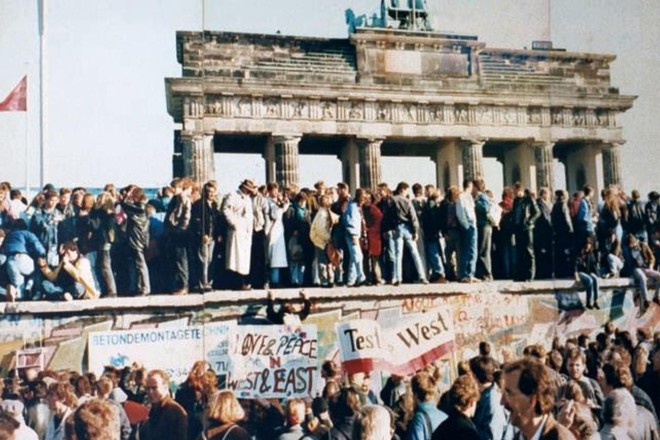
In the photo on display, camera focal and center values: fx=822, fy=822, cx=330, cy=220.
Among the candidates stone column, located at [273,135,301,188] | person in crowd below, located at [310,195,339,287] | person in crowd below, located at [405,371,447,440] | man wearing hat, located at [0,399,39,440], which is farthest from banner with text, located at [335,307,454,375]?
man wearing hat, located at [0,399,39,440]

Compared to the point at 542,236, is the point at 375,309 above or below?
below

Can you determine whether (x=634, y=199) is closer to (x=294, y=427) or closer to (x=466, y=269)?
(x=466, y=269)

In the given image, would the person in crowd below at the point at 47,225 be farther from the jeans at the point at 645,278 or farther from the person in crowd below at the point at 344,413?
the jeans at the point at 645,278

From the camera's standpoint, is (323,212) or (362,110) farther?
(362,110)

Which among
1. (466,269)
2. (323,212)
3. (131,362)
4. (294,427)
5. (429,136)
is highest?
(429,136)

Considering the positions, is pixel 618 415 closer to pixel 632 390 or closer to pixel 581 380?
pixel 632 390

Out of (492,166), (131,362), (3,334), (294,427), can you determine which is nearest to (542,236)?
(492,166)

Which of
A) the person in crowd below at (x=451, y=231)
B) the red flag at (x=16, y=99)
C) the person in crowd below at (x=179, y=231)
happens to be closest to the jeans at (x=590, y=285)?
the person in crowd below at (x=451, y=231)
